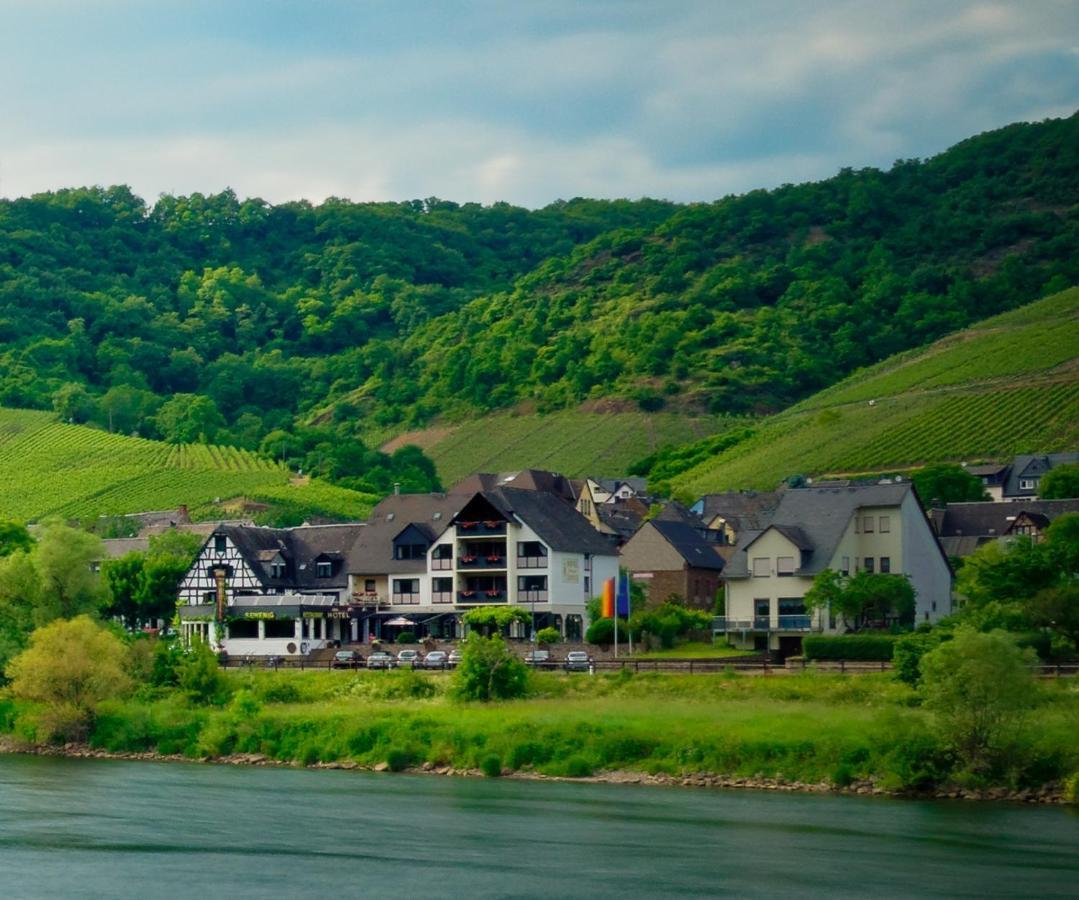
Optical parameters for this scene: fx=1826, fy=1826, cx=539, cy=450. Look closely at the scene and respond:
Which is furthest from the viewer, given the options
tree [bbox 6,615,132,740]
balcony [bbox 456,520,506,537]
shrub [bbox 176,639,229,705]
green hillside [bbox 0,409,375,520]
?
green hillside [bbox 0,409,375,520]

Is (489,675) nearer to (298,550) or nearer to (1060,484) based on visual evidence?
(298,550)

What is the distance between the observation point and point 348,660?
78.4 m

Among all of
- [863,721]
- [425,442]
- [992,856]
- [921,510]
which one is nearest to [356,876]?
[992,856]

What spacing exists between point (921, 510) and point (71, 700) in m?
39.5

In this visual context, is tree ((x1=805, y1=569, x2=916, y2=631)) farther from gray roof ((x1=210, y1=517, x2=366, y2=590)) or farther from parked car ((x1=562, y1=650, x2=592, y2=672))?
gray roof ((x1=210, y1=517, x2=366, y2=590))

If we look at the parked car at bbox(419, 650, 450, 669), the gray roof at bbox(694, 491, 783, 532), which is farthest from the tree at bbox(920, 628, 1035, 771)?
the gray roof at bbox(694, 491, 783, 532)

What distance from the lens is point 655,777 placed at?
2180 inches

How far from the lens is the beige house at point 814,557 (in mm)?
80312

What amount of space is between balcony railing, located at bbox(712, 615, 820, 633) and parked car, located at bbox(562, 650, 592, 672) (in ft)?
35.7

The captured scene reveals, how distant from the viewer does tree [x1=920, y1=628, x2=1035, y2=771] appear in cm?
5003

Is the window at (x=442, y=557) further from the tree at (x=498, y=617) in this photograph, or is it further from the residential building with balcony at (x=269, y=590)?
the residential building with balcony at (x=269, y=590)

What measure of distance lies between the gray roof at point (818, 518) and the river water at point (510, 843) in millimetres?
27855

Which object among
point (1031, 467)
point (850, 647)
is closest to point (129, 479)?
point (1031, 467)

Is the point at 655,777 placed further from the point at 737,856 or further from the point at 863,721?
the point at 737,856
